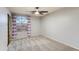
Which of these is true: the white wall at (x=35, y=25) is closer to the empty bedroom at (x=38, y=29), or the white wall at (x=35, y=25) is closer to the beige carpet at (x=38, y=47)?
the empty bedroom at (x=38, y=29)

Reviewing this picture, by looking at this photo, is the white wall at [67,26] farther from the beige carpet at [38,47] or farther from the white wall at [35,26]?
the white wall at [35,26]

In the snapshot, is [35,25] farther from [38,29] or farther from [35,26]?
[38,29]

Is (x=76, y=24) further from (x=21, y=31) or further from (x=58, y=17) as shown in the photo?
(x=21, y=31)

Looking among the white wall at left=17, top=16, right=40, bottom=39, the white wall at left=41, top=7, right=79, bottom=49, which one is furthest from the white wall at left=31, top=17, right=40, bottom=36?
the white wall at left=41, top=7, right=79, bottom=49

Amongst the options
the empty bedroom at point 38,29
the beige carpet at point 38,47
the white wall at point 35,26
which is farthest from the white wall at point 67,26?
the white wall at point 35,26

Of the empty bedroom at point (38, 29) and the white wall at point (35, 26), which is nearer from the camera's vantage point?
the empty bedroom at point (38, 29)

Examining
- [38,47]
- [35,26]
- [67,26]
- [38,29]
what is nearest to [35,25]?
[35,26]

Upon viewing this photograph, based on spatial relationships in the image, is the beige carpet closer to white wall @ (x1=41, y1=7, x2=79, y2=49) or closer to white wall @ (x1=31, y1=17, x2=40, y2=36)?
white wall @ (x1=41, y1=7, x2=79, y2=49)

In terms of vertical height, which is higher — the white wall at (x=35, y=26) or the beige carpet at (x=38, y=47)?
the white wall at (x=35, y=26)

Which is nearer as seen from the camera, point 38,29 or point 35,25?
point 35,25

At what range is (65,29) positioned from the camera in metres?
4.79
